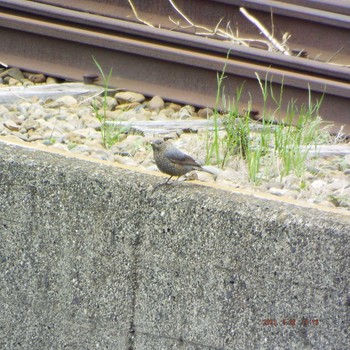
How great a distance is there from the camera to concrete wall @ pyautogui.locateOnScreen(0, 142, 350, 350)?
3.35m

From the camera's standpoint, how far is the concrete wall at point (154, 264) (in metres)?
3.35

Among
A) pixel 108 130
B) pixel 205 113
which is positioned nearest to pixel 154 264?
pixel 108 130

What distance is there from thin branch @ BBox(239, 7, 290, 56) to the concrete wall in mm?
2264

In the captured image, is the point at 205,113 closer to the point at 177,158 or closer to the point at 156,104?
the point at 156,104

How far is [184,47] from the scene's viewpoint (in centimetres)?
580

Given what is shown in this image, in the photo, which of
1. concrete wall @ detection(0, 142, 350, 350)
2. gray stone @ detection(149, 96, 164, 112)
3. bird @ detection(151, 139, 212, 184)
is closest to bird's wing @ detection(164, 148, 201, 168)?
bird @ detection(151, 139, 212, 184)

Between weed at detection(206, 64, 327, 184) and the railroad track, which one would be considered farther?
the railroad track

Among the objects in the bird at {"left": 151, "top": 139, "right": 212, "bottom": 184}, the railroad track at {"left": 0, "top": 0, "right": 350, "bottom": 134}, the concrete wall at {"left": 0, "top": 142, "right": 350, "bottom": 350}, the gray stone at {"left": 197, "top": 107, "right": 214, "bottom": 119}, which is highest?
the railroad track at {"left": 0, "top": 0, "right": 350, "bottom": 134}

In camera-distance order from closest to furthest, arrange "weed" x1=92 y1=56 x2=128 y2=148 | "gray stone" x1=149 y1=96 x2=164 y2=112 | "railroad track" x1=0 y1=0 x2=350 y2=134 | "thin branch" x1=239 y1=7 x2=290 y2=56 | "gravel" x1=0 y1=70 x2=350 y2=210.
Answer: "gravel" x1=0 y1=70 x2=350 y2=210
"weed" x1=92 y1=56 x2=128 y2=148
"railroad track" x1=0 y1=0 x2=350 y2=134
"gray stone" x1=149 y1=96 x2=164 y2=112
"thin branch" x1=239 y1=7 x2=290 y2=56

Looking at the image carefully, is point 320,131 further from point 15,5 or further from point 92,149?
point 15,5

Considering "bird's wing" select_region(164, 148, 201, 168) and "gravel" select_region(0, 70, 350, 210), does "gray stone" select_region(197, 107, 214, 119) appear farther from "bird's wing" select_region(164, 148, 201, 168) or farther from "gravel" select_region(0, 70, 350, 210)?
"bird's wing" select_region(164, 148, 201, 168)

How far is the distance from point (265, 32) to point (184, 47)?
0.51 metres

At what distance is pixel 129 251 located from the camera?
3615 mm

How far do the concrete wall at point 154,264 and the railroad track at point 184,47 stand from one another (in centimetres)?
191
